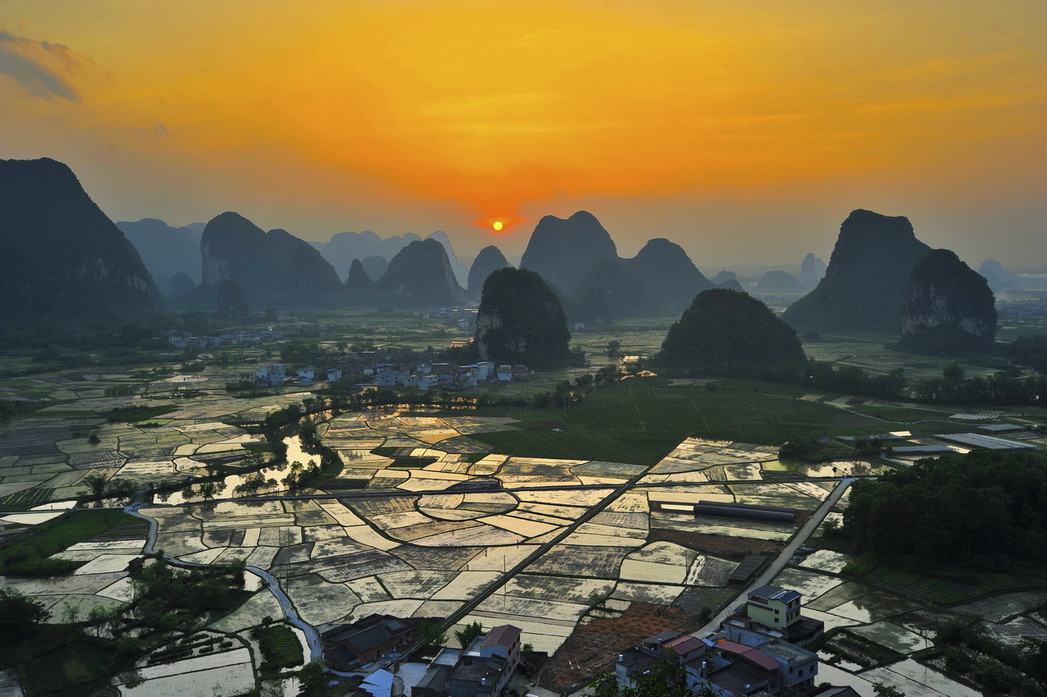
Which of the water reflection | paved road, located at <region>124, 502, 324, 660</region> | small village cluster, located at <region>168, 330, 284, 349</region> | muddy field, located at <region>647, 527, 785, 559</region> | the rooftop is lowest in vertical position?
paved road, located at <region>124, 502, 324, 660</region>

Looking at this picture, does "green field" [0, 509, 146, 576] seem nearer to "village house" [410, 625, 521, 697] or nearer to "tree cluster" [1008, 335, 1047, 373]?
"village house" [410, 625, 521, 697]

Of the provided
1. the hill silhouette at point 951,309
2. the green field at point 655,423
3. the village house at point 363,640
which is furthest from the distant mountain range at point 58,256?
the hill silhouette at point 951,309

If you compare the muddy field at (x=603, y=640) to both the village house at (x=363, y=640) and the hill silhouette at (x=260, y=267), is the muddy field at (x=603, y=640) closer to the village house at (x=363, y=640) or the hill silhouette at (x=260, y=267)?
the village house at (x=363, y=640)

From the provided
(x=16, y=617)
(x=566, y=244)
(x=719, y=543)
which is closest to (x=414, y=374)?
(x=719, y=543)

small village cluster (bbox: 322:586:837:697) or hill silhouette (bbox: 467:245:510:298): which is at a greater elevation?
hill silhouette (bbox: 467:245:510:298)

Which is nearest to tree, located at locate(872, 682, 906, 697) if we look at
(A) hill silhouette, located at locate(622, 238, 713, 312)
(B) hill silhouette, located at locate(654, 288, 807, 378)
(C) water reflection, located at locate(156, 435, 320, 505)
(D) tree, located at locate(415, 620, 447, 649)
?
(D) tree, located at locate(415, 620, 447, 649)

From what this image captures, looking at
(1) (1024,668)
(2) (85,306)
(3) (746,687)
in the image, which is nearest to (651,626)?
(3) (746,687)

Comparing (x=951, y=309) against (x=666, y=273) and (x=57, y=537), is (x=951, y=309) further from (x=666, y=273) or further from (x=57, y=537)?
(x=666, y=273)

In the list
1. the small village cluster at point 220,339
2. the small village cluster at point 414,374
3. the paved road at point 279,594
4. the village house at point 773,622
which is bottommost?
the paved road at point 279,594
